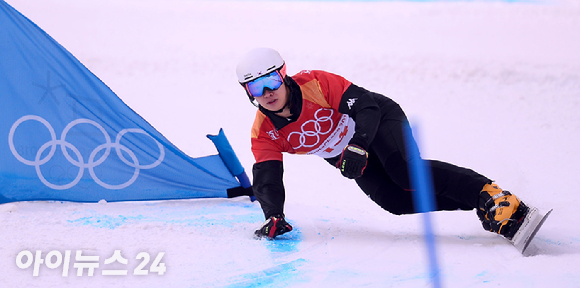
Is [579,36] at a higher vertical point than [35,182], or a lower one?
higher

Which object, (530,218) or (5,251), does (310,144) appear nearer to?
(530,218)

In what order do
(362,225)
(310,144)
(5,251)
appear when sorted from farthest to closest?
(362,225)
(310,144)
(5,251)

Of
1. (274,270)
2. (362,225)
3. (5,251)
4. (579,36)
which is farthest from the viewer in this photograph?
(579,36)

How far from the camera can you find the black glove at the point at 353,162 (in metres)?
2.38

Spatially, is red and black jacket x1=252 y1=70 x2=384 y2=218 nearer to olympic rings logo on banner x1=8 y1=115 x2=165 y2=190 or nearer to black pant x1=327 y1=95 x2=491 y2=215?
black pant x1=327 y1=95 x2=491 y2=215

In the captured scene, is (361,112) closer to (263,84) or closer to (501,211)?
(263,84)

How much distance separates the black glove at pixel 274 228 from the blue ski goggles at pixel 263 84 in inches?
25.7

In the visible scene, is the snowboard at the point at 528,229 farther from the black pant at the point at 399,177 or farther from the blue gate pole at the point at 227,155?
the blue gate pole at the point at 227,155

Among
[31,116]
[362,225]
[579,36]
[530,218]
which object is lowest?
[362,225]

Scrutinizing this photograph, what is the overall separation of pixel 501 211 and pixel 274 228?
1106 mm

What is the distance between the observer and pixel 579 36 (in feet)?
30.2

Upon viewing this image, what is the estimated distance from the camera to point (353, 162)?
2.38 m

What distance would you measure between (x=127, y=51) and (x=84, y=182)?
649 centimetres

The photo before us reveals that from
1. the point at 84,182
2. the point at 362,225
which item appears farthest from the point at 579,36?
the point at 84,182
